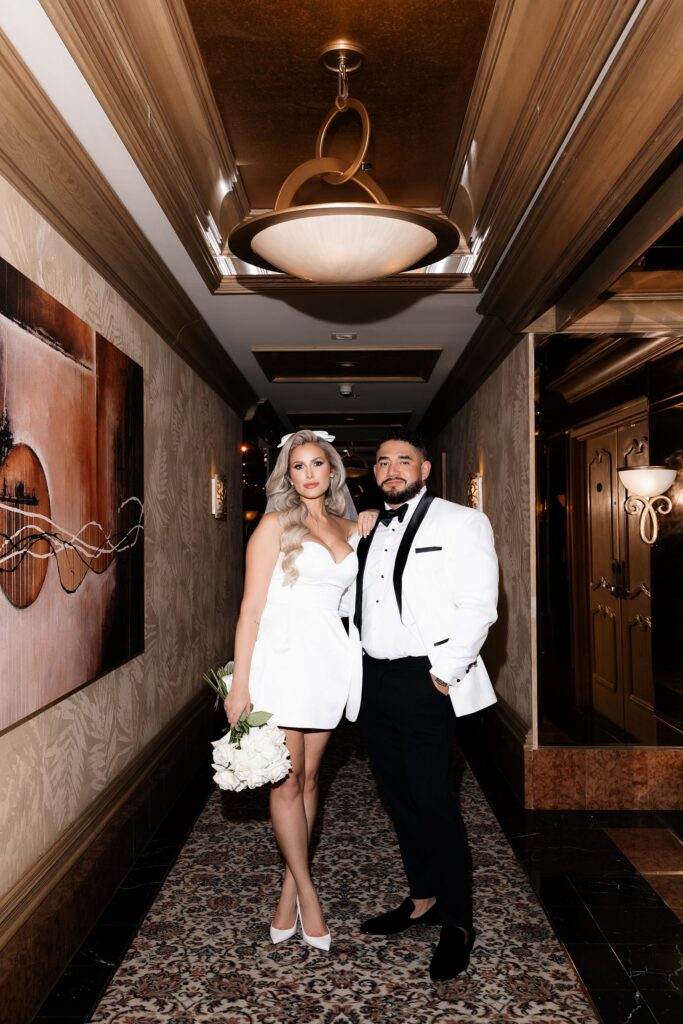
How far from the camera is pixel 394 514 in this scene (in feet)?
9.55

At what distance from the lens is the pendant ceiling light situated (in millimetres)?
2566

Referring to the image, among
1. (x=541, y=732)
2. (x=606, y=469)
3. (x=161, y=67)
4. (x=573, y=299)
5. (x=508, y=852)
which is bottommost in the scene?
(x=508, y=852)

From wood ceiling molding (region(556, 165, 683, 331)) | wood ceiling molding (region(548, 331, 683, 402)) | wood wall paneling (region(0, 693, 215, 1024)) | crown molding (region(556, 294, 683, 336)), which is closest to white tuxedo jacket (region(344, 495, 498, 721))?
wood wall paneling (region(0, 693, 215, 1024))

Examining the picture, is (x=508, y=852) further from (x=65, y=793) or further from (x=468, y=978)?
(x=65, y=793)

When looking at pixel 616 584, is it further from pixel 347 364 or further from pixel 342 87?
pixel 347 364

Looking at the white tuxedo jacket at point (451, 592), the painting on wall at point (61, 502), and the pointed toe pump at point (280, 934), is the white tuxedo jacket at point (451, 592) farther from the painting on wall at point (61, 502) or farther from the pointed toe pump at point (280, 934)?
the painting on wall at point (61, 502)

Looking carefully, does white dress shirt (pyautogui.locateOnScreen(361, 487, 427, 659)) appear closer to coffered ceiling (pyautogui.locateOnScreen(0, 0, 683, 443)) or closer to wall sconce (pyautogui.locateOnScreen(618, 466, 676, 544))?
coffered ceiling (pyautogui.locateOnScreen(0, 0, 683, 443))

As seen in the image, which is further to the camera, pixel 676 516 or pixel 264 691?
pixel 676 516

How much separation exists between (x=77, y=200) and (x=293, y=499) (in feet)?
4.32

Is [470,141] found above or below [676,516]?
above

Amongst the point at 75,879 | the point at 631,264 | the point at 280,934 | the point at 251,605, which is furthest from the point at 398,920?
the point at 631,264

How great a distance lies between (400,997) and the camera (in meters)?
2.46

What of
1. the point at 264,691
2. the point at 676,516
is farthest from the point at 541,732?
the point at 264,691

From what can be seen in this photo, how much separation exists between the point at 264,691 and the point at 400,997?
1049 millimetres
